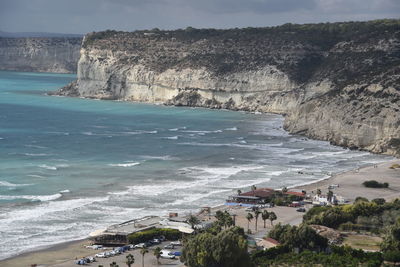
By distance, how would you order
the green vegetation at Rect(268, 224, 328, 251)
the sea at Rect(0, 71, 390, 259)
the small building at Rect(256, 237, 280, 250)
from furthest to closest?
1. the sea at Rect(0, 71, 390, 259)
2. the small building at Rect(256, 237, 280, 250)
3. the green vegetation at Rect(268, 224, 328, 251)

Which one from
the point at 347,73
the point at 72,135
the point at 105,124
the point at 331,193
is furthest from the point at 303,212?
the point at 347,73

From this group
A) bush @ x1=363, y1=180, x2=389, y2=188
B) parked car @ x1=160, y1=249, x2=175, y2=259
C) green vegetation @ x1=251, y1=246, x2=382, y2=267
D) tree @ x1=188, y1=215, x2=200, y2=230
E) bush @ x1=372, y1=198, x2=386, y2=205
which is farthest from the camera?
bush @ x1=363, y1=180, x2=389, y2=188

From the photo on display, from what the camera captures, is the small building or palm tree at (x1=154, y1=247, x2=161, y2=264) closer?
palm tree at (x1=154, y1=247, x2=161, y2=264)

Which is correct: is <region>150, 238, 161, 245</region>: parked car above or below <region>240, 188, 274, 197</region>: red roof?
below

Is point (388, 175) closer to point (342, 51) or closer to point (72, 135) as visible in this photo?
point (72, 135)

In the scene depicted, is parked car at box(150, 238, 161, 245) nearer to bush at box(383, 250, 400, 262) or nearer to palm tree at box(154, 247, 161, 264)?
palm tree at box(154, 247, 161, 264)

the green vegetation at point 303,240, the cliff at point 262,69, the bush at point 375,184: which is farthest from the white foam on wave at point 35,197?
the cliff at point 262,69

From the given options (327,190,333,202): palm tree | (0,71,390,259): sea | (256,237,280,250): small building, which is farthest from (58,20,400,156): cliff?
(256,237,280,250): small building
